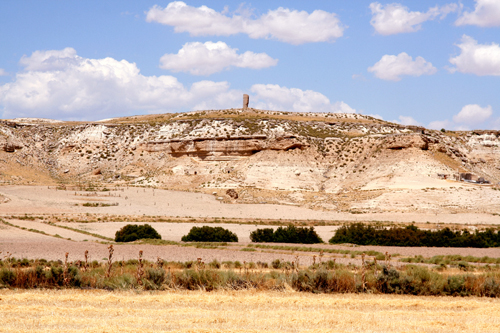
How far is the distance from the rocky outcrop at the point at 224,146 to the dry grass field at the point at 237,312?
4790 centimetres

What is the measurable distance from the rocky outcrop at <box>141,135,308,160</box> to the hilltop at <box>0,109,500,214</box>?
0.41 ft

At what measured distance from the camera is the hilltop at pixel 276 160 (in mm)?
47906

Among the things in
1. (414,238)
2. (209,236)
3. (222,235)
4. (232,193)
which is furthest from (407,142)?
(209,236)

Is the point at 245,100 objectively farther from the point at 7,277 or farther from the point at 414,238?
the point at 7,277

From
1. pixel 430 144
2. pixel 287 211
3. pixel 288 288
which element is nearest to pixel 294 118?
pixel 430 144

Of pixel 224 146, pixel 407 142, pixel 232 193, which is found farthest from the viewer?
pixel 224 146

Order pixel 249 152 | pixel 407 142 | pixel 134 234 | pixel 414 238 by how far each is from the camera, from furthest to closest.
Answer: pixel 249 152 < pixel 407 142 < pixel 414 238 < pixel 134 234

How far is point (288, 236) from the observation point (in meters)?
28.5

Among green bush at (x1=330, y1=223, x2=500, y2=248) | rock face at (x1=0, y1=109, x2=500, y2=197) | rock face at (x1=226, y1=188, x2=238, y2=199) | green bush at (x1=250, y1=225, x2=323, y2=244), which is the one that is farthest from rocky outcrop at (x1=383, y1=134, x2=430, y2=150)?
green bush at (x1=250, y1=225, x2=323, y2=244)

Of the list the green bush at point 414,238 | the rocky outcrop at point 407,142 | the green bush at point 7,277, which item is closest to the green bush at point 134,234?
the green bush at point 414,238

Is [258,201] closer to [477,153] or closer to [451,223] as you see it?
[451,223]

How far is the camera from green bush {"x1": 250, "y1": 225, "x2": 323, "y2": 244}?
28.1m

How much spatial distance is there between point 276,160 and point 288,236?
30418mm

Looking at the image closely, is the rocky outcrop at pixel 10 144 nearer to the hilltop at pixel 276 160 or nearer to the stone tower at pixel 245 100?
the hilltop at pixel 276 160
